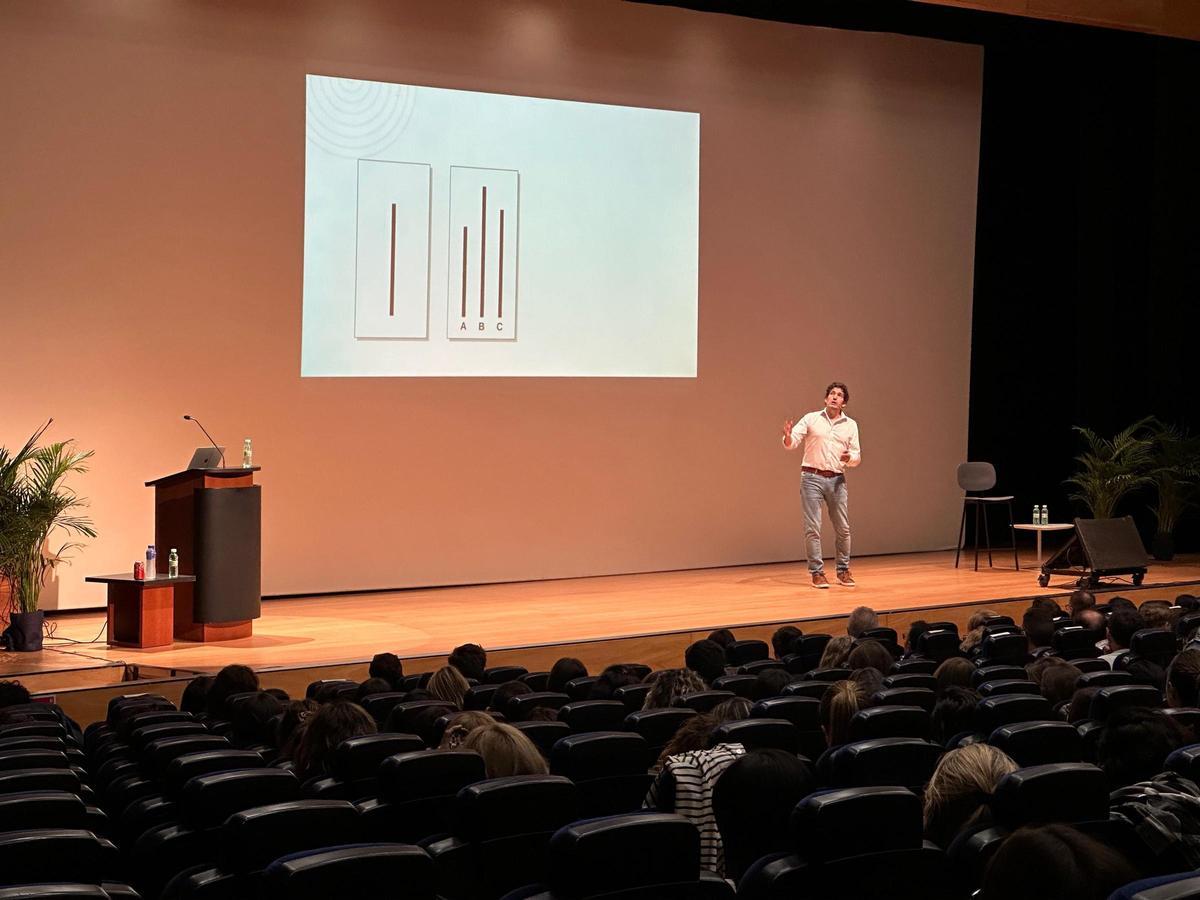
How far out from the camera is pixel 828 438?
9914mm

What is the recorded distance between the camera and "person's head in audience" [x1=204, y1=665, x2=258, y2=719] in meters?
5.11

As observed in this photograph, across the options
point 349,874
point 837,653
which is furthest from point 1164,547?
point 349,874

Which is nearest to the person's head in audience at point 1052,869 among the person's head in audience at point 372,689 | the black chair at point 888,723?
the black chair at point 888,723

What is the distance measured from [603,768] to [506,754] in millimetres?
296

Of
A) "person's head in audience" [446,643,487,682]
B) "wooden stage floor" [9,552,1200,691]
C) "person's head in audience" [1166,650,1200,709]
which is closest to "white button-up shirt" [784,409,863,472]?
"wooden stage floor" [9,552,1200,691]

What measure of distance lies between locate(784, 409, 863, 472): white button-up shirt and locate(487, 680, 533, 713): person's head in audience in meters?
5.43

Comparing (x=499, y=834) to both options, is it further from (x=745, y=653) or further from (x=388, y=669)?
(x=745, y=653)

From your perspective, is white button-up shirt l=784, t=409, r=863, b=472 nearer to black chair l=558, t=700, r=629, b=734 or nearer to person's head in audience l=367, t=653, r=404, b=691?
person's head in audience l=367, t=653, r=404, b=691

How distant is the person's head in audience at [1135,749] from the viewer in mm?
2926

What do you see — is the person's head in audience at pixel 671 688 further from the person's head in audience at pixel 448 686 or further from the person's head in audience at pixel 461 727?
the person's head in audience at pixel 461 727

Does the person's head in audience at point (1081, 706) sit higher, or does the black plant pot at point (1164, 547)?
the person's head in audience at point (1081, 706)

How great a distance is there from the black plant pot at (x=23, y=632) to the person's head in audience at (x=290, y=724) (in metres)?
3.47

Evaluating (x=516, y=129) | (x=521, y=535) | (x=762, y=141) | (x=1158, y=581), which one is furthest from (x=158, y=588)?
(x=1158, y=581)

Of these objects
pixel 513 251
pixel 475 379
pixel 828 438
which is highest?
pixel 513 251
